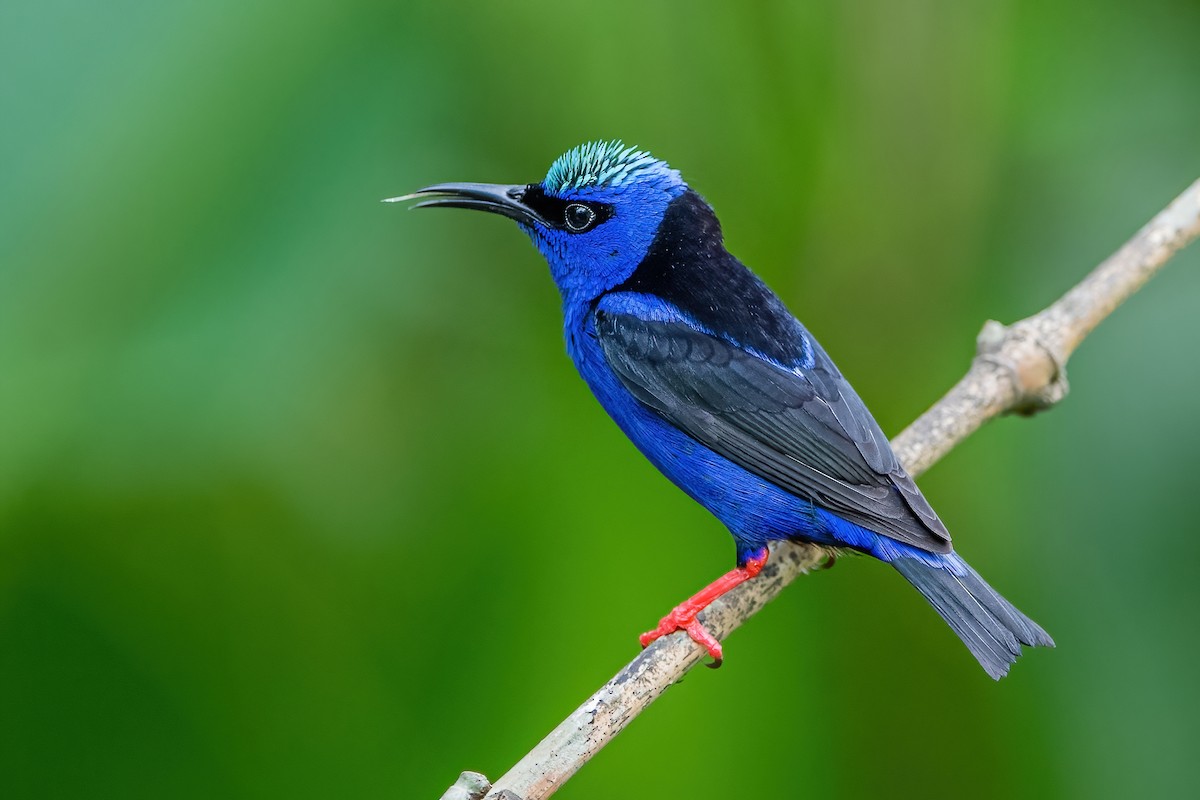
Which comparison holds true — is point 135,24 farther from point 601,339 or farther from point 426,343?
point 601,339

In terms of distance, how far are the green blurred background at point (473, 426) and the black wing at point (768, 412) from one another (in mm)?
248

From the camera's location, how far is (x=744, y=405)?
10.8 ft

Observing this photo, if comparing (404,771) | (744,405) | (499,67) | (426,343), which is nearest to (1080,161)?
(744,405)

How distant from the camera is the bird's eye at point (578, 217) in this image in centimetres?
348

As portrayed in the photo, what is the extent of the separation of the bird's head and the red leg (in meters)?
0.81

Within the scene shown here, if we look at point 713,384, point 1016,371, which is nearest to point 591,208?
point 713,384

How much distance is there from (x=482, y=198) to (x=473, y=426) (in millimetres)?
596

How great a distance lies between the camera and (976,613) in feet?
9.75

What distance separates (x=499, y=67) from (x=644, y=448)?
1.18 meters

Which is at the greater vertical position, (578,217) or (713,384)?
(578,217)

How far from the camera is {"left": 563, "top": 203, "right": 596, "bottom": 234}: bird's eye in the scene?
137 inches

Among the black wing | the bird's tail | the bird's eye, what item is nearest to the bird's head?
the bird's eye

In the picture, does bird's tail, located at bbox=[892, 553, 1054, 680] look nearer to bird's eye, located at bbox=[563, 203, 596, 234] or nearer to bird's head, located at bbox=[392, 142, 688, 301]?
bird's head, located at bbox=[392, 142, 688, 301]

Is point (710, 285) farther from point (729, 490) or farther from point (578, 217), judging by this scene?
point (729, 490)
